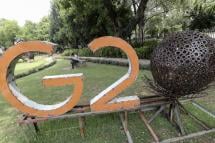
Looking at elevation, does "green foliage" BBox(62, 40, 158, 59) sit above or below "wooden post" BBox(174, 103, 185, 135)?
above

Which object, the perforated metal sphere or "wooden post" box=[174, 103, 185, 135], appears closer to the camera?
the perforated metal sphere

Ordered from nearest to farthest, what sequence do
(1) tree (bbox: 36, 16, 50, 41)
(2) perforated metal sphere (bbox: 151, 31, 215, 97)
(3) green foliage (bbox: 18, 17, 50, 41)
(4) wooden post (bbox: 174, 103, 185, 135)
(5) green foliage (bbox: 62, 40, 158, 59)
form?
(2) perforated metal sphere (bbox: 151, 31, 215, 97), (4) wooden post (bbox: 174, 103, 185, 135), (5) green foliage (bbox: 62, 40, 158, 59), (1) tree (bbox: 36, 16, 50, 41), (3) green foliage (bbox: 18, 17, 50, 41)

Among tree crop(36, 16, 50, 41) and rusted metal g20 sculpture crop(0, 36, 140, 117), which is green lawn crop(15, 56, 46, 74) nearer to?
rusted metal g20 sculpture crop(0, 36, 140, 117)

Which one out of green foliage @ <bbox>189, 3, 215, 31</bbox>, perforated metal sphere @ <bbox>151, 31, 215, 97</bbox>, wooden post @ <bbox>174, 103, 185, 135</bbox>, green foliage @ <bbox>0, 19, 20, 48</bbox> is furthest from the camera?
green foliage @ <bbox>0, 19, 20, 48</bbox>

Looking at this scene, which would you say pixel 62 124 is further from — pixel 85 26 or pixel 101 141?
pixel 85 26

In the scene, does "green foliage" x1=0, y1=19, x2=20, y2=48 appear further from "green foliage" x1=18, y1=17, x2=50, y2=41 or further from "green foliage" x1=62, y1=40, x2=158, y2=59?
"green foliage" x1=62, y1=40, x2=158, y2=59

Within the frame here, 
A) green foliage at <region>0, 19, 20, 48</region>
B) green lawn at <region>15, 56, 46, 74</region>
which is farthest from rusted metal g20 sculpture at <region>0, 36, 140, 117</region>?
green foliage at <region>0, 19, 20, 48</region>

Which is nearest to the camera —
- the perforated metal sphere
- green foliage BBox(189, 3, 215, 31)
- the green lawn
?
the perforated metal sphere

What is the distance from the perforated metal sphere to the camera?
202 inches

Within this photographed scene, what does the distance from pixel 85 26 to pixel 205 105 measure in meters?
23.6

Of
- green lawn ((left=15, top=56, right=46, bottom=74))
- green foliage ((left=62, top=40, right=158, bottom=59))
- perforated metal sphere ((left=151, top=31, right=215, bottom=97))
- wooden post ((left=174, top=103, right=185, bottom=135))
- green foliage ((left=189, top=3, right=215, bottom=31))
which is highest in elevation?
green foliage ((left=189, top=3, right=215, bottom=31))

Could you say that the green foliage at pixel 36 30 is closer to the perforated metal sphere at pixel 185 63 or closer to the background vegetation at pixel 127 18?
the background vegetation at pixel 127 18

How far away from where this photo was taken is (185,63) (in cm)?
511

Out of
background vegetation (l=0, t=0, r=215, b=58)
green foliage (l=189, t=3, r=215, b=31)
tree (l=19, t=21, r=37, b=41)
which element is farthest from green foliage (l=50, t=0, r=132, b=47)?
tree (l=19, t=21, r=37, b=41)
